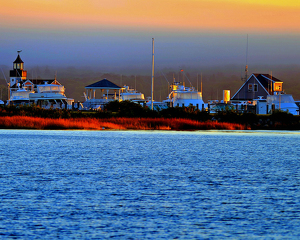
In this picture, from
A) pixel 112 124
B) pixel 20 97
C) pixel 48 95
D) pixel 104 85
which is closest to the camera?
pixel 112 124

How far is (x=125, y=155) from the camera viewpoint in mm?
21094

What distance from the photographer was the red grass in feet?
141

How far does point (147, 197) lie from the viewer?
1137 centimetres

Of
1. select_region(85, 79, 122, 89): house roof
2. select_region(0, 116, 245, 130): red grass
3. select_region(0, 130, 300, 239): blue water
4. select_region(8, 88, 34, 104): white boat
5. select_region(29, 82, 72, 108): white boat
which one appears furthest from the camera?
select_region(29, 82, 72, 108): white boat

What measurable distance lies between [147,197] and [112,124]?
34102 millimetres

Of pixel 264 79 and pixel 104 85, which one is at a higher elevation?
pixel 264 79

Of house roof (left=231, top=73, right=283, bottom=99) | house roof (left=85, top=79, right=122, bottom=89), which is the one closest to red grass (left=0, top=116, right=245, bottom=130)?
house roof (left=85, top=79, right=122, bottom=89)

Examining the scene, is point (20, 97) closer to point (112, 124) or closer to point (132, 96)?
point (132, 96)

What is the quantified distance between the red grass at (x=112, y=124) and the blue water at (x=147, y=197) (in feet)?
74.1

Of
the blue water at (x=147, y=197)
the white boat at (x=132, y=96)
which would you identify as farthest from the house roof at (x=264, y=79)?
the blue water at (x=147, y=197)

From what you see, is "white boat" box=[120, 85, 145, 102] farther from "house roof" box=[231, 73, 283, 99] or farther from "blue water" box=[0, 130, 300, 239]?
"blue water" box=[0, 130, 300, 239]

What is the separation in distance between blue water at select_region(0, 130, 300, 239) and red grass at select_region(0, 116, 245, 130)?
2260 cm

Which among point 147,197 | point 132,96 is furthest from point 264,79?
point 147,197

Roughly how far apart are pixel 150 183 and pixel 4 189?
12.3 ft
